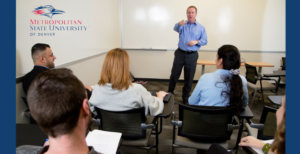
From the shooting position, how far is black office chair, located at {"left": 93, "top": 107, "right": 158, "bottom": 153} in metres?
1.35

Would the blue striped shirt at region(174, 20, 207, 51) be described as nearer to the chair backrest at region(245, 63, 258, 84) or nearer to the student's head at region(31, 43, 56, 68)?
the chair backrest at region(245, 63, 258, 84)

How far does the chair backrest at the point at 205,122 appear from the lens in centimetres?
131

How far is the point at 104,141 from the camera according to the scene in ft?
3.22

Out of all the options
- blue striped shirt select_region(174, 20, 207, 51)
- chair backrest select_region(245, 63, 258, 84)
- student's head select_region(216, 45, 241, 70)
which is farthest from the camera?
blue striped shirt select_region(174, 20, 207, 51)

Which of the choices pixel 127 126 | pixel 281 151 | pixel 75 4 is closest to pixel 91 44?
pixel 75 4

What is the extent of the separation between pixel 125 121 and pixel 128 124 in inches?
1.5

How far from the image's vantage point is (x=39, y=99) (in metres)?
0.58

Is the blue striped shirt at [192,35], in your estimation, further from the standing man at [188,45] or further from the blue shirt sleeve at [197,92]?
the blue shirt sleeve at [197,92]

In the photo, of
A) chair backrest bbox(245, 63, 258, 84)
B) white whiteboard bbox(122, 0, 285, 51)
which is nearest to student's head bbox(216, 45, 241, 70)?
chair backrest bbox(245, 63, 258, 84)

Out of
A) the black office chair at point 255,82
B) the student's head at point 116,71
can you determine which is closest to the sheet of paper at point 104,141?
the student's head at point 116,71

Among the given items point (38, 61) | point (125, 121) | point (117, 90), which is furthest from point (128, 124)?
point (38, 61)

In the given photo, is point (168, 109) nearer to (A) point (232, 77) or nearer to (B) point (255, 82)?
(A) point (232, 77)

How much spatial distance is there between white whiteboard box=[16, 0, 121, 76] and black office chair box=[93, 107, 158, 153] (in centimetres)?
105

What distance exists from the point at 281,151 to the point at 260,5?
4.82 meters
